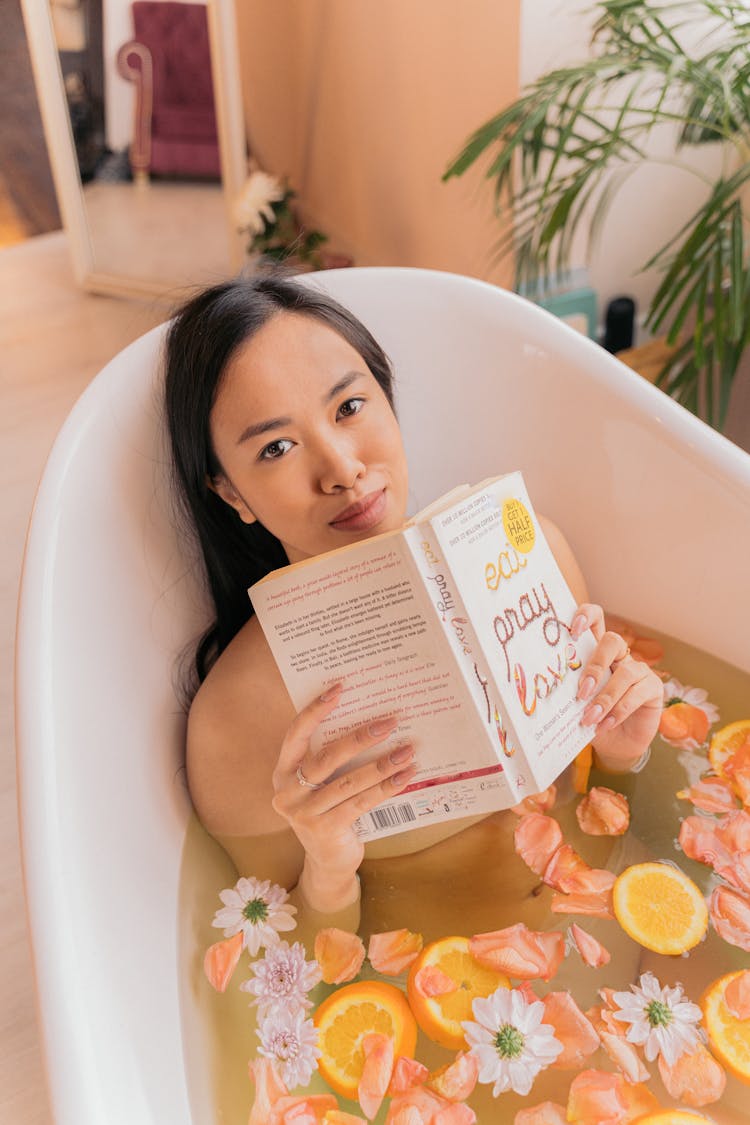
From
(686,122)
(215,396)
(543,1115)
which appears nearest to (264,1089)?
(543,1115)

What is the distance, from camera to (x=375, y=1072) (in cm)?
103

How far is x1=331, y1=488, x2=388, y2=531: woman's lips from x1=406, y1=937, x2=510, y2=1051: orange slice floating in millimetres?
471

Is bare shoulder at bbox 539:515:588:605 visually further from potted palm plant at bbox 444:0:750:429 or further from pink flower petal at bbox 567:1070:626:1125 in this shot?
pink flower petal at bbox 567:1070:626:1125

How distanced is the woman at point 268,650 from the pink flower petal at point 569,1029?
0.10 m

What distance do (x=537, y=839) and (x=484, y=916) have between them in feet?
0.39

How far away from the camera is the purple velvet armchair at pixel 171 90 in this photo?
2.70m

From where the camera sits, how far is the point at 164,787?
122cm

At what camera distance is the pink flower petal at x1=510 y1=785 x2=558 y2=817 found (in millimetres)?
1271

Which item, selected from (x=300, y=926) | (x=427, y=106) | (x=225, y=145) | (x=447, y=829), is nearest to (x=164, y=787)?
(x=300, y=926)

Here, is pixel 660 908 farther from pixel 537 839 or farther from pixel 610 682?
pixel 610 682

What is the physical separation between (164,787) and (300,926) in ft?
0.74

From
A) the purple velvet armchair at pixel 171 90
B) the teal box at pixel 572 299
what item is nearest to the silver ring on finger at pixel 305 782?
the teal box at pixel 572 299

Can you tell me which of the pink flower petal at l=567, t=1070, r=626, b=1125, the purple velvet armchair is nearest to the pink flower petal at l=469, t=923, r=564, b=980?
the pink flower petal at l=567, t=1070, r=626, b=1125

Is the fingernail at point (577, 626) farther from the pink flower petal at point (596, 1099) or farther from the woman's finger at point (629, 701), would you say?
the pink flower petal at point (596, 1099)
